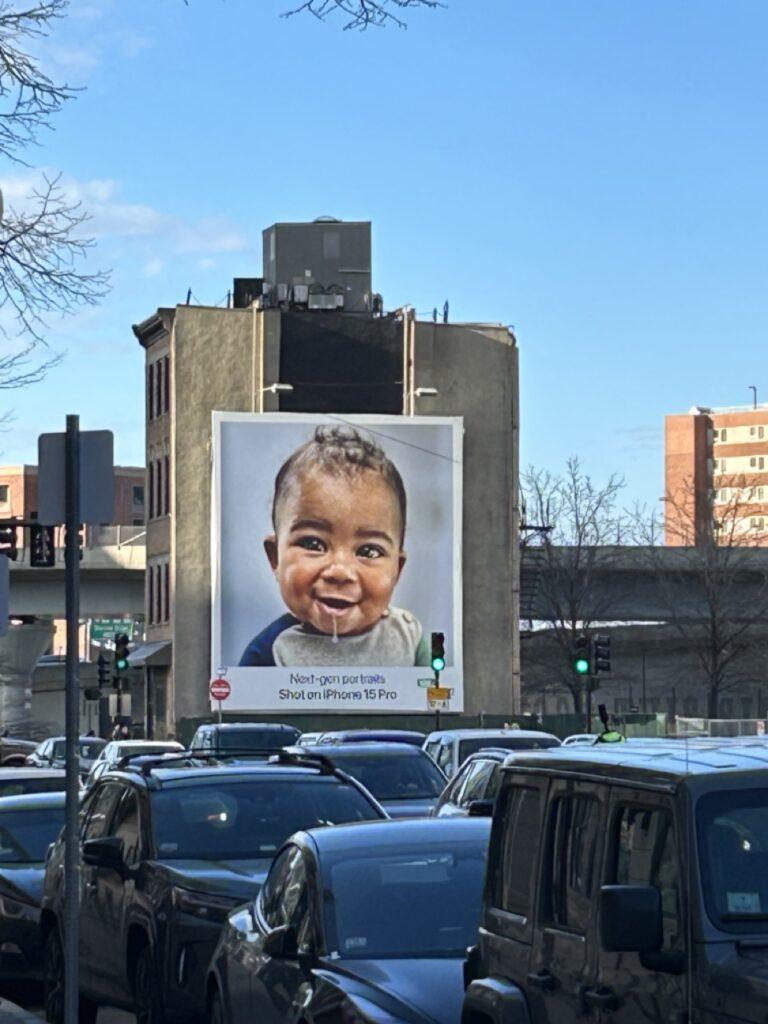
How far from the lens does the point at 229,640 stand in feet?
256

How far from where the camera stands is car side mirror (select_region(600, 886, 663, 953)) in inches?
257

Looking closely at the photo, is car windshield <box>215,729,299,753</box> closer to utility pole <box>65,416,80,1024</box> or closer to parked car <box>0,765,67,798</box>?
parked car <box>0,765,67,798</box>

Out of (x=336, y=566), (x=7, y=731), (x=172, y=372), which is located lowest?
(x=7, y=731)

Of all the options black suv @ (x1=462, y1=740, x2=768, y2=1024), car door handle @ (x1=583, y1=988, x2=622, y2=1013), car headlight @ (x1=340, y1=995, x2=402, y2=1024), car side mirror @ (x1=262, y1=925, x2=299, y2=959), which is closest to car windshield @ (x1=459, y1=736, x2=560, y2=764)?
car side mirror @ (x1=262, y1=925, x2=299, y2=959)

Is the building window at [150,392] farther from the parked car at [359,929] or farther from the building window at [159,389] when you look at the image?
the parked car at [359,929]

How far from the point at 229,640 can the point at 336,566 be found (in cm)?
447

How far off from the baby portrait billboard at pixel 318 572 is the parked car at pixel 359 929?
6653 centimetres

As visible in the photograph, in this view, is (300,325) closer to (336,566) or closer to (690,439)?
(336,566)

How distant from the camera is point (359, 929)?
32.0ft

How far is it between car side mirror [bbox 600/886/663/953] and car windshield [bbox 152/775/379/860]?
6798 mm

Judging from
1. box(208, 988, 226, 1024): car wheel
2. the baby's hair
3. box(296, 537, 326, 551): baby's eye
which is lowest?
box(208, 988, 226, 1024): car wheel

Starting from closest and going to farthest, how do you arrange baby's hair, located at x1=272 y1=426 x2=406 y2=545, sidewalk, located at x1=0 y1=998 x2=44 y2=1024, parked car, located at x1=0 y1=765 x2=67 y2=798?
sidewalk, located at x1=0 y1=998 x2=44 y2=1024, parked car, located at x1=0 y1=765 x2=67 y2=798, baby's hair, located at x1=272 y1=426 x2=406 y2=545

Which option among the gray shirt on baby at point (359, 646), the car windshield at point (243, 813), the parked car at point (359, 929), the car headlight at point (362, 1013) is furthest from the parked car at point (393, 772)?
the gray shirt on baby at point (359, 646)

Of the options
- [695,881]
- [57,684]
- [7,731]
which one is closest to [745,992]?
[695,881]
